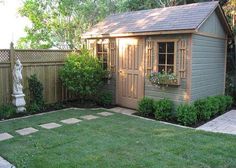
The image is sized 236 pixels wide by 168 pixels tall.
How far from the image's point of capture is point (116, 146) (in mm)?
4875

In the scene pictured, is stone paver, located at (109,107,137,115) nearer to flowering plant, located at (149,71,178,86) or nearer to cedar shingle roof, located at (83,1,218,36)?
flowering plant, located at (149,71,178,86)

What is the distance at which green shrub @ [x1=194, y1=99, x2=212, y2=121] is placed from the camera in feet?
22.7

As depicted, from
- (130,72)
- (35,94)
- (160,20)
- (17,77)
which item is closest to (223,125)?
(130,72)

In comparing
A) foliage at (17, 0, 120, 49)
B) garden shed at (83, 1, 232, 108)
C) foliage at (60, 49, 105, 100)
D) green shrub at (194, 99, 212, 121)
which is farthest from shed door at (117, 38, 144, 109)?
foliage at (17, 0, 120, 49)

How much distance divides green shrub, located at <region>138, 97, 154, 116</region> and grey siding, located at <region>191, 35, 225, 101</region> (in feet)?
3.81

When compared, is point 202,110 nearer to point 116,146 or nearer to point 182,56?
point 182,56

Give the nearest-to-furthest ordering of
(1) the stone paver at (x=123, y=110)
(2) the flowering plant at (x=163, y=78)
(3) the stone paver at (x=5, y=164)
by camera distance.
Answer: (3) the stone paver at (x=5, y=164) → (2) the flowering plant at (x=163, y=78) → (1) the stone paver at (x=123, y=110)

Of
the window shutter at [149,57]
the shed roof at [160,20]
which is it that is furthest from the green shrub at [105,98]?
the shed roof at [160,20]

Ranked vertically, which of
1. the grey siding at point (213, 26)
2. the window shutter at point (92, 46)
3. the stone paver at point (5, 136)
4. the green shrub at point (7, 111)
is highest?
the grey siding at point (213, 26)

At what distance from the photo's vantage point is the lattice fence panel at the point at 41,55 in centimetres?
781

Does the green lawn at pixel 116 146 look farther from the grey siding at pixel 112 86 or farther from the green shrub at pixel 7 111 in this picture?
the grey siding at pixel 112 86

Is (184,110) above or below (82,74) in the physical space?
below

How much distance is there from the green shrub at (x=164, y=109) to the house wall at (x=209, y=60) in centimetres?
63

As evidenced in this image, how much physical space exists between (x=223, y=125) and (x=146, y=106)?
206cm
